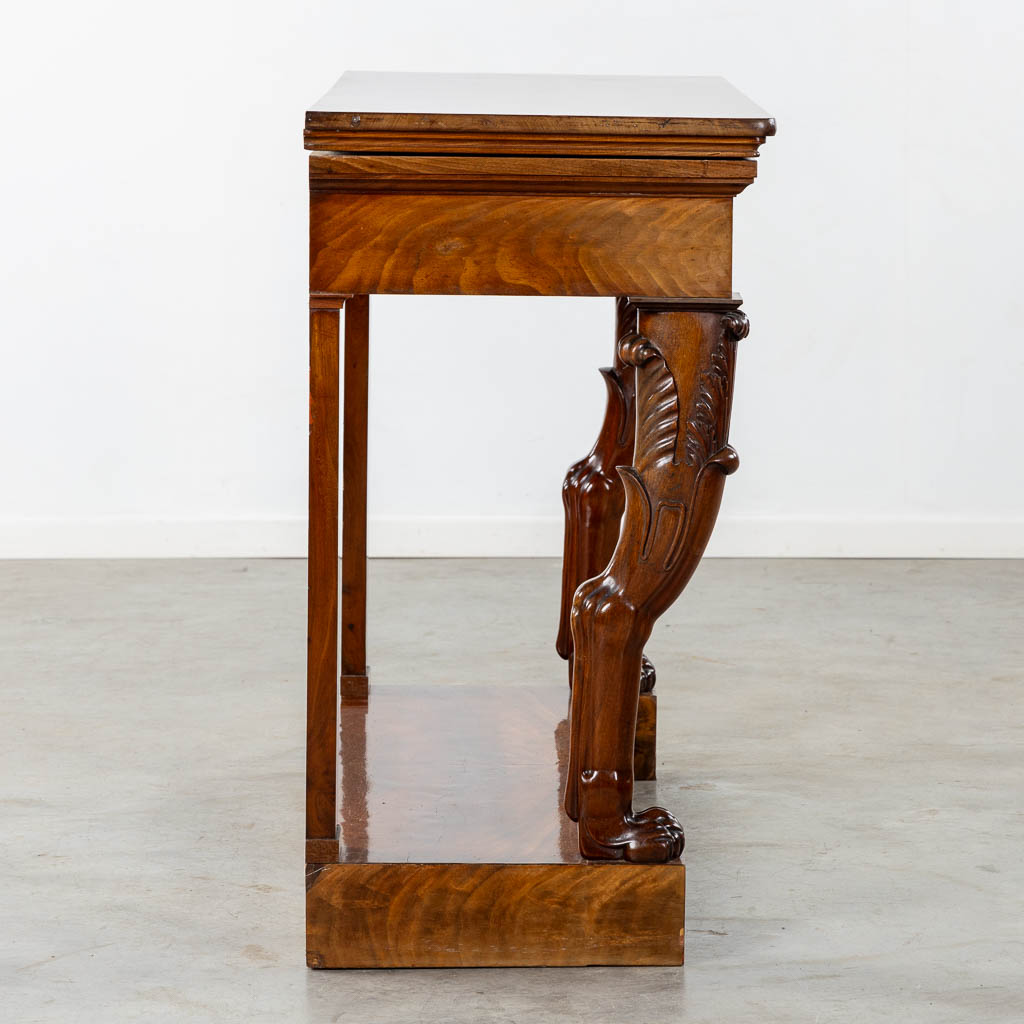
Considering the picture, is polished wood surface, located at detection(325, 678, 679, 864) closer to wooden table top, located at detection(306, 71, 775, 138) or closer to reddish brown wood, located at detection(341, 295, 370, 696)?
reddish brown wood, located at detection(341, 295, 370, 696)

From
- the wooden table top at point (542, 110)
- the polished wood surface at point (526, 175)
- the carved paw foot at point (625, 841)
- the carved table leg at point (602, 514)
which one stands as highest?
the wooden table top at point (542, 110)

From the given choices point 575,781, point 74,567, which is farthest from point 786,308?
point 575,781

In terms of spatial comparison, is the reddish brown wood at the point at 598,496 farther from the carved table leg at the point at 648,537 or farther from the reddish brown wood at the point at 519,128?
the reddish brown wood at the point at 519,128

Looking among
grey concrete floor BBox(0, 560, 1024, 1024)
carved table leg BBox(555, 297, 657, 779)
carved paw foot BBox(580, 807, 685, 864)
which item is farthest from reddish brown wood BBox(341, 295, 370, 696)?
carved paw foot BBox(580, 807, 685, 864)

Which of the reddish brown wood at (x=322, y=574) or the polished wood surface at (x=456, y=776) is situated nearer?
the reddish brown wood at (x=322, y=574)

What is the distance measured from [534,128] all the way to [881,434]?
9.35 ft

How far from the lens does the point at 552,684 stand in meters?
2.38

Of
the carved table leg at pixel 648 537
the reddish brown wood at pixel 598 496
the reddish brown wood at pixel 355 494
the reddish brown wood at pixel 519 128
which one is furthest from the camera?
the reddish brown wood at pixel 355 494

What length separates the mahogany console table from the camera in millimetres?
1450

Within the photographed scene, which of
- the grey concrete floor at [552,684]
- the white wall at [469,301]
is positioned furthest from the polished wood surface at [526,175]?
the white wall at [469,301]

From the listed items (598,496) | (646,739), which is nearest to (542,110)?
(598,496)

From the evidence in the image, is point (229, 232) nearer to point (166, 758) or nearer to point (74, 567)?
point (74, 567)

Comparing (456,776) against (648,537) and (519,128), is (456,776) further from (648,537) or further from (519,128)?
(519,128)

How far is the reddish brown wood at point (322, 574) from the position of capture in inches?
59.5
